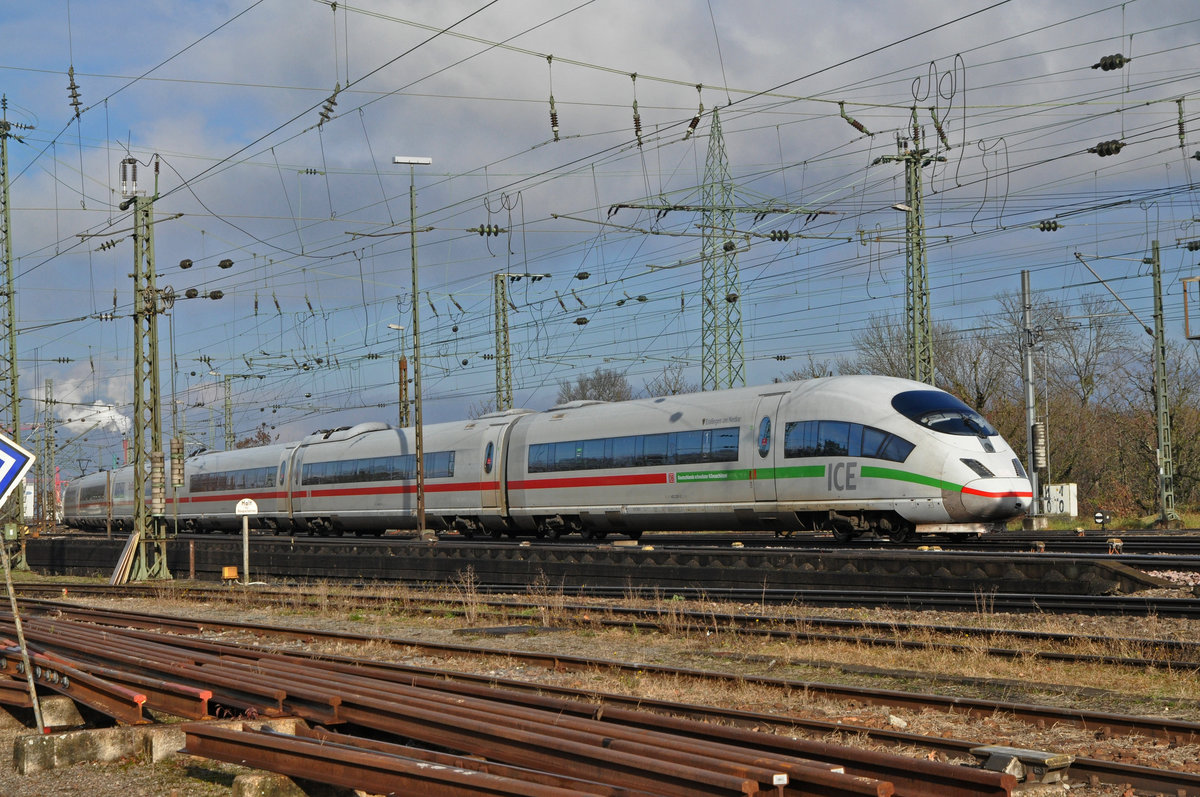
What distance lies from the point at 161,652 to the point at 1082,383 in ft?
196

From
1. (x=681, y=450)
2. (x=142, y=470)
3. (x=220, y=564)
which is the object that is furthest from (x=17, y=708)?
(x=220, y=564)

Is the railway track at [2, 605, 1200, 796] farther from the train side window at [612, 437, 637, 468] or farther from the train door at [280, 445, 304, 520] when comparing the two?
the train door at [280, 445, 304, 520]

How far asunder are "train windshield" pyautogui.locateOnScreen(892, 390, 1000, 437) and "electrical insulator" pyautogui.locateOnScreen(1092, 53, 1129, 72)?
258 inches

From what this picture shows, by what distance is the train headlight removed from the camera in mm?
21641

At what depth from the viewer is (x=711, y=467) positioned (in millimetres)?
25422

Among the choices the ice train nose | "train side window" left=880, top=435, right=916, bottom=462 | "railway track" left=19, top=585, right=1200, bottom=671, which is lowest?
"railway track" left=19, top=585, right=1200, bottom=671

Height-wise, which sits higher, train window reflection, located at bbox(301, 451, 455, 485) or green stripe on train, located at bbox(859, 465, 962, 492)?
train window reflection, located at bbox(301, 451, 455, 485)

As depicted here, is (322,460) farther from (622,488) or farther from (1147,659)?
(1147,659)

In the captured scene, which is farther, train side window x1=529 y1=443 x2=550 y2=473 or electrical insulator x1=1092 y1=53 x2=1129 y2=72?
train side window x1=529 y1=443 x2=550 y2=473

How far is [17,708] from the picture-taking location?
33.2 feet

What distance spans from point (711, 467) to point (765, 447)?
1.66 metres

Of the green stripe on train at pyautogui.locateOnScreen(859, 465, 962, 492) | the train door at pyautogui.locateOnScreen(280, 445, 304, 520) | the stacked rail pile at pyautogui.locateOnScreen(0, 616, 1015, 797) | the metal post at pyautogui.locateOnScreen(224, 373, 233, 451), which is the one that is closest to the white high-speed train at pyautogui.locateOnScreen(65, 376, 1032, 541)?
the green stripe on train at pyautogui.locateOnScreen(859, 465, 962, 492)

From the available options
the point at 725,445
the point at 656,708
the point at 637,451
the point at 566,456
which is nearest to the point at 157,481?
the point at 566,456

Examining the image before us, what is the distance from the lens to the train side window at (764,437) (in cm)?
2417
